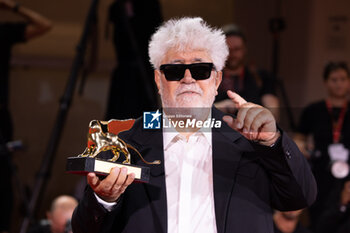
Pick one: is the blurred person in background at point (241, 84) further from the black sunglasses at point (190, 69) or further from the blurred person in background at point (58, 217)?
the blurred person in background at point (58, 217)

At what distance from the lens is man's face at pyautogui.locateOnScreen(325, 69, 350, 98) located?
3.34 m

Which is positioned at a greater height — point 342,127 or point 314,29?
point 314,29

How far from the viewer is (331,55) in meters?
4.79

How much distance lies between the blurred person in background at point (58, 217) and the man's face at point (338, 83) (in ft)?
5.14

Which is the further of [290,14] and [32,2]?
[290,14]

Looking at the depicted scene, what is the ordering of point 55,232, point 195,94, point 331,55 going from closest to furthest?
point 195,94 < point 55,232 < point 331,55

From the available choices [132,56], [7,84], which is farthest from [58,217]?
[132,56]

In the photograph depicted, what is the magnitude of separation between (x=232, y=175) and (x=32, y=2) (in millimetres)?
3029

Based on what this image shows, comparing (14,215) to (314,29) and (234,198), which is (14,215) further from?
(314,29)

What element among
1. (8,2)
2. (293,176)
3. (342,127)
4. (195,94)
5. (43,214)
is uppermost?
(8,2)

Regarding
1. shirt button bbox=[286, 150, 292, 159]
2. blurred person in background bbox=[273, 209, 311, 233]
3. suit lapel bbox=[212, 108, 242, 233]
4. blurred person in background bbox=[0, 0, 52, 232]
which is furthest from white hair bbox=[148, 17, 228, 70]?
blurred person in background bbox=[0, 0, 52, 232]

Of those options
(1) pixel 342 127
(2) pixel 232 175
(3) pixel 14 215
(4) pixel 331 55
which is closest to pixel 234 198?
(2) pixel 232 175

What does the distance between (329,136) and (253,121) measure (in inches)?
86.7

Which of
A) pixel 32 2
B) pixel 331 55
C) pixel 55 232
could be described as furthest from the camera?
pixel 331 55
